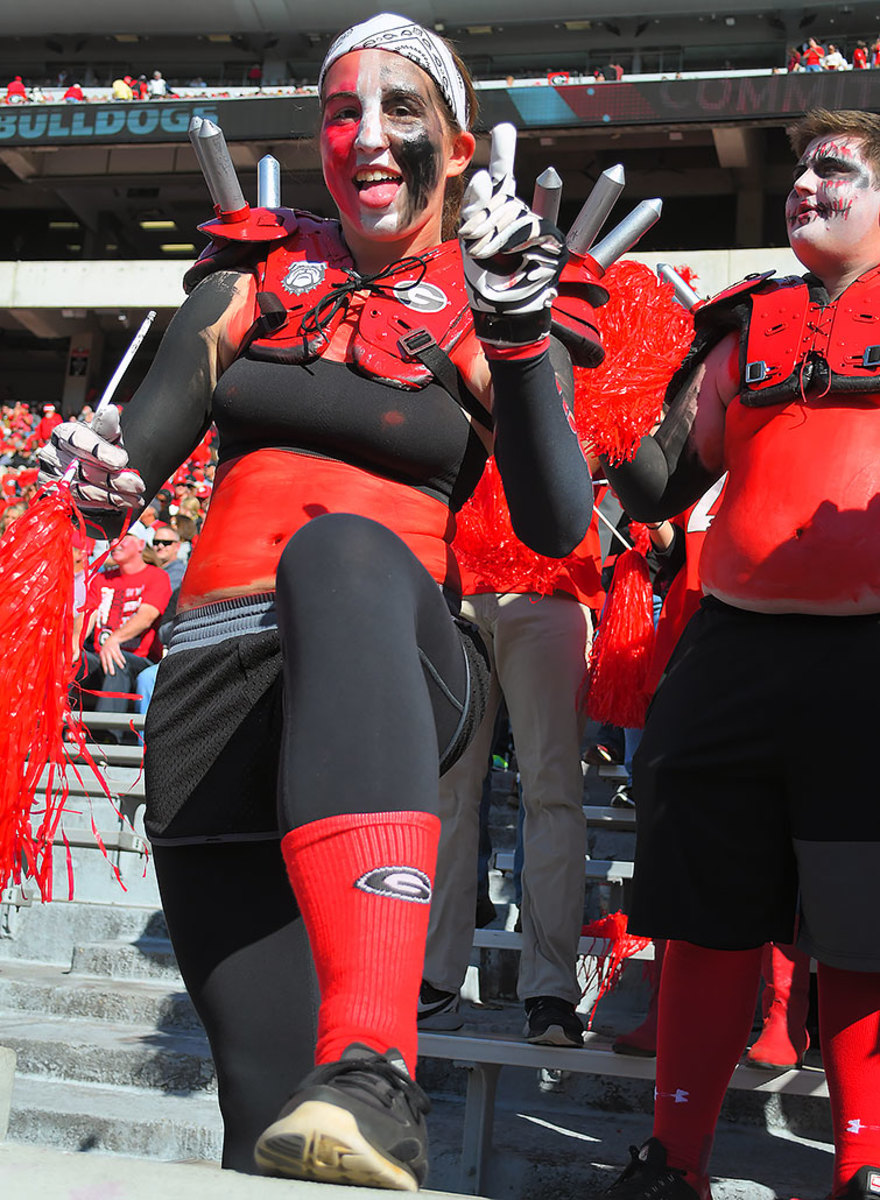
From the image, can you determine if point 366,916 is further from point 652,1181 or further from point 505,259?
point 652,1181

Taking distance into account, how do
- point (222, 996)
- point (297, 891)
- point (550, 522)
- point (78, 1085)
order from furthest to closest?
point (78, 1085) < point (222, 996) < point (550, 522) < point (297, 891)

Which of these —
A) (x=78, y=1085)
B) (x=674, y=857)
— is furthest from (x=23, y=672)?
(x=78, y=1085)

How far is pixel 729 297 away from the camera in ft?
7.88

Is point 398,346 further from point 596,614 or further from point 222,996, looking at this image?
point 596,614

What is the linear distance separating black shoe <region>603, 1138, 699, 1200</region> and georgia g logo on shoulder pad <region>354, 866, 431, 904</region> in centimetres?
108

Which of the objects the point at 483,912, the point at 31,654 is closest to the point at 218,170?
the point at 31,654

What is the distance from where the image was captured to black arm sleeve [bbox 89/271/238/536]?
169 centimetres

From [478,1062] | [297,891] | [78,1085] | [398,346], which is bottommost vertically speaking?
[78,1085]

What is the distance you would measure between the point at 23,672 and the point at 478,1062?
5.29ft

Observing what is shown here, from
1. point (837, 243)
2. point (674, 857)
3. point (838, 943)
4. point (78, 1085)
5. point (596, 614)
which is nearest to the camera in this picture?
point (838, 943)

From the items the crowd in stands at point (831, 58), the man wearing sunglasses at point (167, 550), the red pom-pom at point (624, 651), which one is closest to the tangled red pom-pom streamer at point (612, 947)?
the red pom-pom at point (624, 651)

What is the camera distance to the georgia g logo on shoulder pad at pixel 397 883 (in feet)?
3.81

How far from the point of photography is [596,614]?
156 inches

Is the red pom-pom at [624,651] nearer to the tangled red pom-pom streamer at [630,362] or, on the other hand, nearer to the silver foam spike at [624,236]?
the tangled red pom-pom streamer at [630,362]
